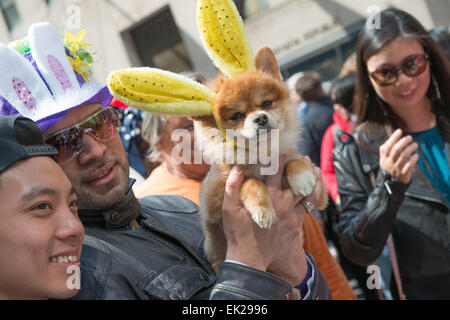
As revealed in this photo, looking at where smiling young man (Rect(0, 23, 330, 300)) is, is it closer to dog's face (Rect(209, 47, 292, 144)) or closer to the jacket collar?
the jacket collar

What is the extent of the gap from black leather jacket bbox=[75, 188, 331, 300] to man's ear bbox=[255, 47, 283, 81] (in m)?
0.81

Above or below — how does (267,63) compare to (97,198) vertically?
above

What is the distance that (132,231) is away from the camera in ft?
5.13

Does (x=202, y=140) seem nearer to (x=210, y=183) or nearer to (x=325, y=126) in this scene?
(x=210, y=183)

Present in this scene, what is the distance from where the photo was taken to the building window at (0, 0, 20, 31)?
13.9m

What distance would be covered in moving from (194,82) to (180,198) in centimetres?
78

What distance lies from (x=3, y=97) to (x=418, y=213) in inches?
81.2

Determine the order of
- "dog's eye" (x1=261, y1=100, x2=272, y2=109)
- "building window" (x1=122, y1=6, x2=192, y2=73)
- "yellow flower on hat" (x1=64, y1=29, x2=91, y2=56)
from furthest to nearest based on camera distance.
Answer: "building window" (x1=122, y1=6, x2=192, y2=73)
"yellow flower on hat" (x1=64, y1=29, x2=91, y2=56)
"dog's eye" (x1=261, y1=100, x2=272, y2=109)

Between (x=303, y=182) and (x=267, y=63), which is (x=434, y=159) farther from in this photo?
(x=267, y=63)

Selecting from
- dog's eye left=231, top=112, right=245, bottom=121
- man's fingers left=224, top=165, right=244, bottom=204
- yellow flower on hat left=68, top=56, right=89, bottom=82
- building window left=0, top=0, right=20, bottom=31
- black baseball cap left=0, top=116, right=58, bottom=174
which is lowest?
man's fingers left=224, top=165, right=244, bottom=204

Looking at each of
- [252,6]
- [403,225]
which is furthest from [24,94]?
[252,6]

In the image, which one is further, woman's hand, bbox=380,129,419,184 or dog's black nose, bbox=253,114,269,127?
woman's hand, bbox=380,129,419,184

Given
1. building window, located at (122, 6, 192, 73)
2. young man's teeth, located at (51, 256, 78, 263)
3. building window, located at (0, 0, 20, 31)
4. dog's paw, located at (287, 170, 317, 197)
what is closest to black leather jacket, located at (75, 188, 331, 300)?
young man's teeth, located at (51, 256, 78, 263)

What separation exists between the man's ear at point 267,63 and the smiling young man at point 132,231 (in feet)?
1.54
